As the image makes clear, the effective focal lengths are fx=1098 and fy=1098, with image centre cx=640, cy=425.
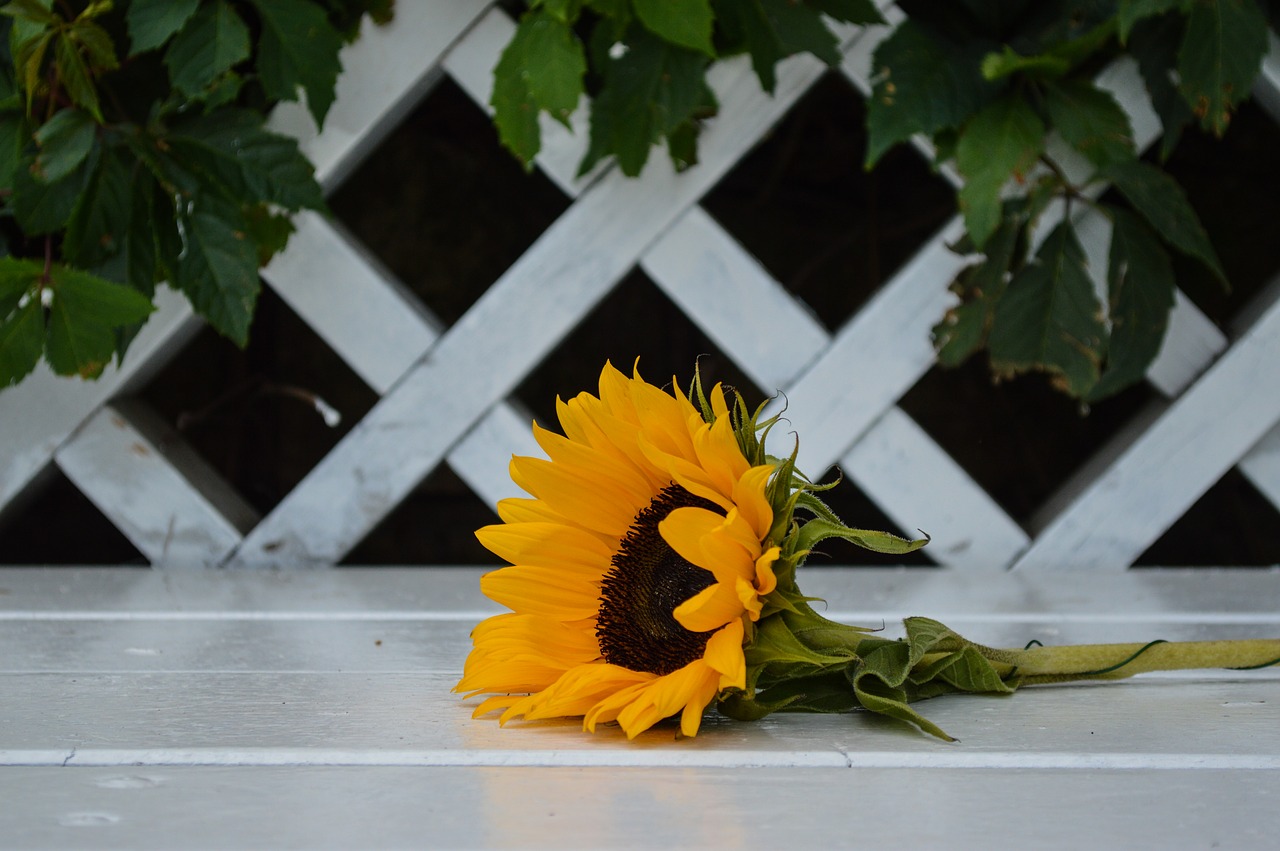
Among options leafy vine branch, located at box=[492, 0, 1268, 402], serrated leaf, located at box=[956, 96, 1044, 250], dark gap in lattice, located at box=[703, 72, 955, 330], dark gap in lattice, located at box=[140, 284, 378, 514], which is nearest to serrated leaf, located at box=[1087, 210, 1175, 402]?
leafy vine branch, located at box=[492, 0, 1268, 402]

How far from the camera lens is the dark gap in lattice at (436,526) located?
132 centimetres

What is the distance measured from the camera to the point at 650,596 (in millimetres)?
395

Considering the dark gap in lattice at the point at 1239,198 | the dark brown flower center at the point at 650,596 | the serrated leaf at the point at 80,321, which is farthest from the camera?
the dark gap in lattice at the point at 1239,198

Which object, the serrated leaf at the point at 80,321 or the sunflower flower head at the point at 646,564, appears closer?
the sunflower flower head at the point at 646,564

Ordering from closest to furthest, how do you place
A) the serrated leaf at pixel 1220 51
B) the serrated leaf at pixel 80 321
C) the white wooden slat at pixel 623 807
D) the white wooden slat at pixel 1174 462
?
the white wooden slat at pixel 623 807 < the serrated leaf at pixel 80 321 < the serrated leaf at pixel 1220 51 < the white wooden slat at pixel 1174 462

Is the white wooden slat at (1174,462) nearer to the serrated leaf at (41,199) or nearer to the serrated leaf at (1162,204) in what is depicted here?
the serrated leaf at (1162,204)

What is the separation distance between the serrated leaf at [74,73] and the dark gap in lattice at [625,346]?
0.67 m

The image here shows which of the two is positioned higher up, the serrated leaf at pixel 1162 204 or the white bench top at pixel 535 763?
the serrated leaf at pixel 1162 204

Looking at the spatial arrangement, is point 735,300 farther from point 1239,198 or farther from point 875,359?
point 1239,198

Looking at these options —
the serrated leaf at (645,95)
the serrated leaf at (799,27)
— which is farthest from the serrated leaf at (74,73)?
the serrated leaf at (799,27)

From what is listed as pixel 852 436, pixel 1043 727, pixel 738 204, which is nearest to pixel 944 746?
pixel 1043 727

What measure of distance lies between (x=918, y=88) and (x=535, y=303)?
0.35 metres

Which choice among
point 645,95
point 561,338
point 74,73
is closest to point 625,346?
point 561,338

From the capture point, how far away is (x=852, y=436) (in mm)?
927
